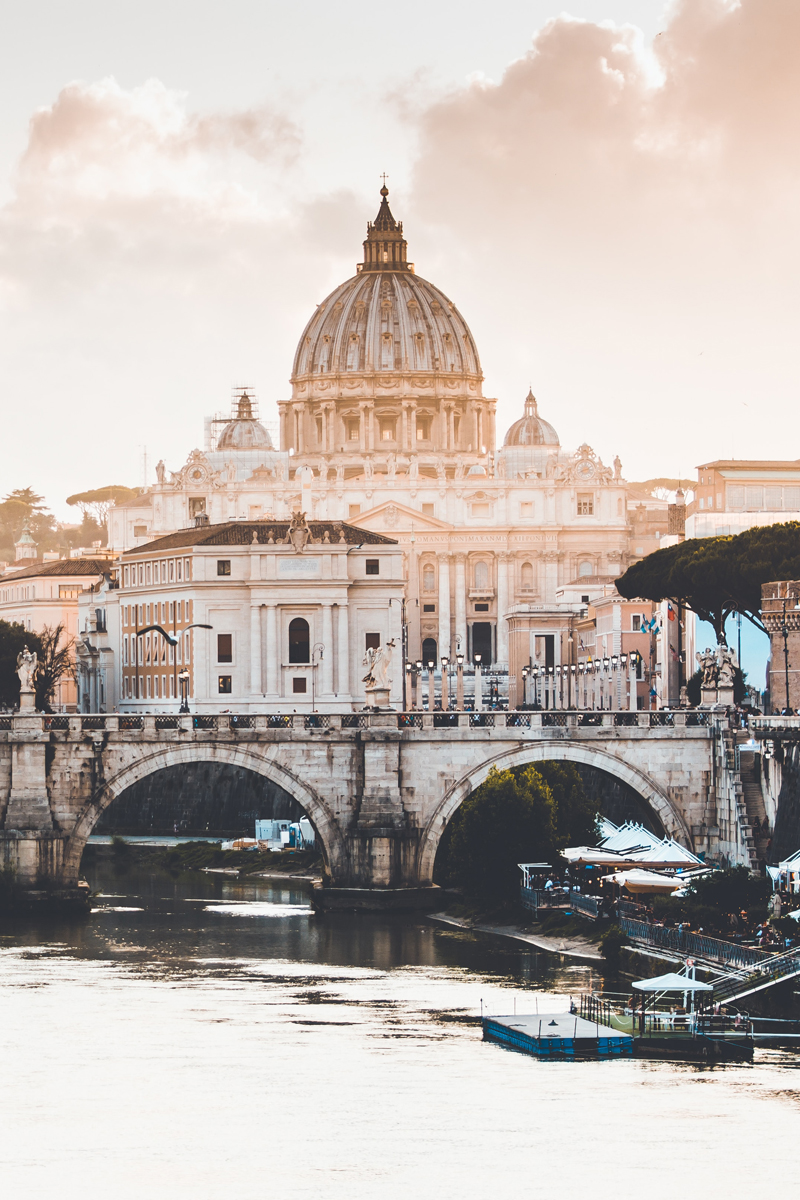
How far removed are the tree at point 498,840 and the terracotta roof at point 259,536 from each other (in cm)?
3426

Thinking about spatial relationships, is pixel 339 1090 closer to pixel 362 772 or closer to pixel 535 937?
pixel 535 937

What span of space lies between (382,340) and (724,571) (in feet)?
330

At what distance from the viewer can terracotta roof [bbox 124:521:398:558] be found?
9256 centimetres

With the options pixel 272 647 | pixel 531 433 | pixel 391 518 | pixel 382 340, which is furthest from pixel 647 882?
pixel 382 340

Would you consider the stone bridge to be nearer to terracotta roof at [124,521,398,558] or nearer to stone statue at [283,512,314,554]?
stone statue at [283,512,314,554]

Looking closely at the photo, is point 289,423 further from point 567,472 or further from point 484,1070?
point 484,1070

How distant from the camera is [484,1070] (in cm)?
3962

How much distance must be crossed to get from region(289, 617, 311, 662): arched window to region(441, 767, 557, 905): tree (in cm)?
3380

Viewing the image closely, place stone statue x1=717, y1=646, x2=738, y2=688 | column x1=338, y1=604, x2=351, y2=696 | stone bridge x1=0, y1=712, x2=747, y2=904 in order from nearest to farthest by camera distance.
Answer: stone bridge x1=0, y1=712, x2=747, y2=904 < stone statue x1=717, y1=646, x2=738, y2=688 < column x1=338, y1=604, x2=351, y2=696

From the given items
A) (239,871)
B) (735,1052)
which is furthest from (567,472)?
(735,1052)

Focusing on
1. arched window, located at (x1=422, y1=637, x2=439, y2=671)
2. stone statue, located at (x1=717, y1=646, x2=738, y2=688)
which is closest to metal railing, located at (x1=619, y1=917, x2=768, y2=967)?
stone statue, located at (x1=717, y1=646, x2=738, y2=688)

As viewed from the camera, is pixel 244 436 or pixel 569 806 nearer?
pixel 569 806

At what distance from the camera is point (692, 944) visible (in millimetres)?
45438

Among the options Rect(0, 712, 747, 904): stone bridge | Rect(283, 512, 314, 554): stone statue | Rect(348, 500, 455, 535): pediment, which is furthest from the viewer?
Rect(348, 500, 455, 535): pediment
